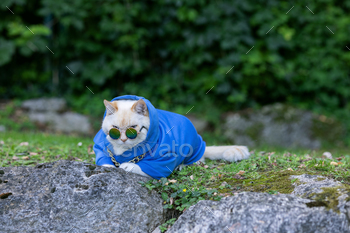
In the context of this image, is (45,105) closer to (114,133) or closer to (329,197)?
(114,133)

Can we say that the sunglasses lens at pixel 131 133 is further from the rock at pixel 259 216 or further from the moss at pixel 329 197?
the moss at pixel 329 197

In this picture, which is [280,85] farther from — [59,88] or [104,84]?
[59,88]

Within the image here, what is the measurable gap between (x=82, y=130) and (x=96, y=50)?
184 centimetres

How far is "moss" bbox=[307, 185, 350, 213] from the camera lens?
240cm

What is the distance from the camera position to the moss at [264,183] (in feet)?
9.43

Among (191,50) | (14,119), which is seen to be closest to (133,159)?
(191,50)

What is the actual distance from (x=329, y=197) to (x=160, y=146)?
140cm

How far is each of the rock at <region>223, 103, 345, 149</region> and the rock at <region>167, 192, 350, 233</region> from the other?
4736mm

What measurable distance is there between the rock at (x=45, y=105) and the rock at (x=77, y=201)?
5.39m

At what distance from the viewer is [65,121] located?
26.1ft

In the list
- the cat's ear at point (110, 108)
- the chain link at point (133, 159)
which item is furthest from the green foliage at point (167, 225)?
the cat's ear at point (110, 108)

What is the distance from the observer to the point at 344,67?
7.92 m

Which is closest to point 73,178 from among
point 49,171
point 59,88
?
point 49,171

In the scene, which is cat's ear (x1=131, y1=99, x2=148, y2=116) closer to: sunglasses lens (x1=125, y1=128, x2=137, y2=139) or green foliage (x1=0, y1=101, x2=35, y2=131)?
sunglasses lens (x1=125, y1=128, x2=137, y2=139)
